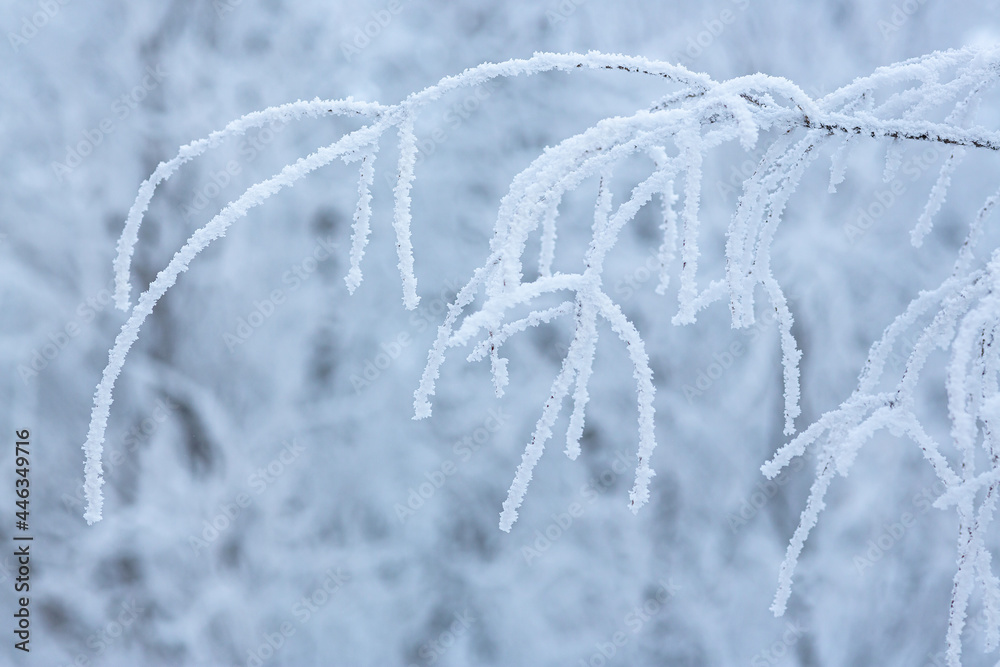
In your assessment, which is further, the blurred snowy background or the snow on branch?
the blurred snowy background

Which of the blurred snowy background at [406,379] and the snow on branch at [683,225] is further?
the blurred snowy background at [406,379]

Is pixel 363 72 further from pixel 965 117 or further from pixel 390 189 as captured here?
pixel 965 117

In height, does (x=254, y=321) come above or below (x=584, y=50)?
below

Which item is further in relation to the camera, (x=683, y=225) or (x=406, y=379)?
(x=406, y=379)

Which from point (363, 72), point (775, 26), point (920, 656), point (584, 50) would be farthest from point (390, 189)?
point (920, 656)
